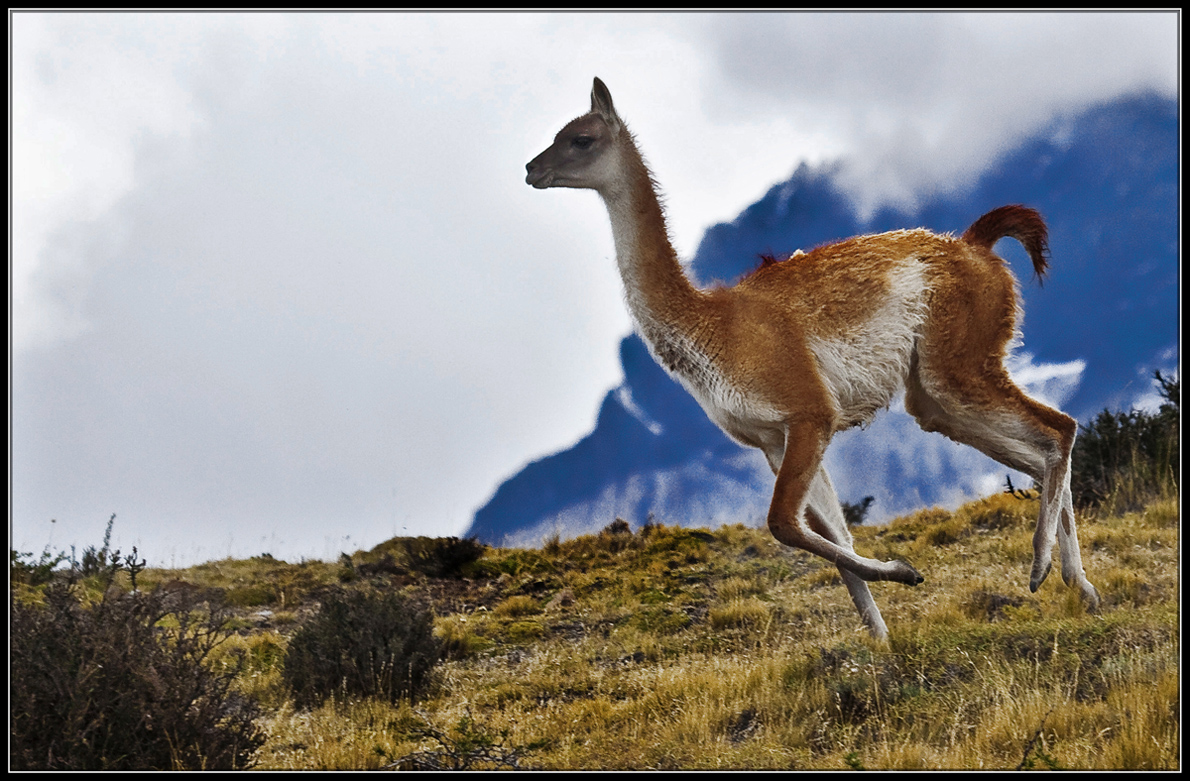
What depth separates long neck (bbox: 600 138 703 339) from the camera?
216 inches

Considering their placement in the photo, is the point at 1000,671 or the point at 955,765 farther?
the point at 1000,671

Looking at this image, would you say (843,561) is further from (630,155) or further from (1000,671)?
(630,155)

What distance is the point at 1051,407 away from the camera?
18.8ft

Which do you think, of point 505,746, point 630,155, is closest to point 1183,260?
point 630,155

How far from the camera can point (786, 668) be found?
545 cm

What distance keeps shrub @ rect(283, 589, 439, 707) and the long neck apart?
116 inches

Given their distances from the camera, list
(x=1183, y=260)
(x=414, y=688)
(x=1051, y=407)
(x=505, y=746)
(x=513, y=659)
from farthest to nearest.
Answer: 1. (x=513, y=659)
2. (x=414, y=688)
3. (x=1051, y=407)
4. (x=1183, y=260)
5. (x=505, y=746)

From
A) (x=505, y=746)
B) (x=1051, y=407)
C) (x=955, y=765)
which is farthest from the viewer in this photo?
(x=1051, y=407)

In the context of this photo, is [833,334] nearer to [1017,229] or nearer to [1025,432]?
[1025,432]

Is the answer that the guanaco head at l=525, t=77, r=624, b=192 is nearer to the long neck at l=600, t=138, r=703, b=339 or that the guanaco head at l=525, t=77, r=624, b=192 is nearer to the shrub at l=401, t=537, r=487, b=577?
the long neck at l=600, t=138, r=703, b=339

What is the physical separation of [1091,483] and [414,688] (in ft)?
27.4

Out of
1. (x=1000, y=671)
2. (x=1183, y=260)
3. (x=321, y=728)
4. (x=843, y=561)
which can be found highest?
(x=1183, y=260)

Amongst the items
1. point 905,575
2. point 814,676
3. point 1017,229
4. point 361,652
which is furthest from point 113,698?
point 1017,229

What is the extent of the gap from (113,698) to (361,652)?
2446 mm
